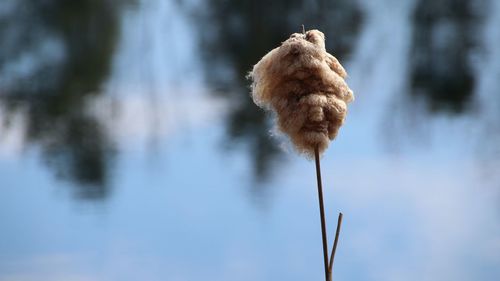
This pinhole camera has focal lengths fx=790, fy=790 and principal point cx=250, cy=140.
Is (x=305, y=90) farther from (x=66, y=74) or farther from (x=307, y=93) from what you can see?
(x=66, y=74)

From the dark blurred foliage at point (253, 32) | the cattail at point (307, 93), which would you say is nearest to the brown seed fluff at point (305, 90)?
the cattail at point (307, 93)

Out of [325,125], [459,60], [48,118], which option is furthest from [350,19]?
[325,125]

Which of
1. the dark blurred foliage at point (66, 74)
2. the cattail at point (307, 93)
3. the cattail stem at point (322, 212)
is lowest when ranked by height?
the cattail stem at point (322, 212)

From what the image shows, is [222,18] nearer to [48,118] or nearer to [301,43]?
[48,118]

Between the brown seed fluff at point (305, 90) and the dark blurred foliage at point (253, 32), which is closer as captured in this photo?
the brown seed fluff at point (305, 90)

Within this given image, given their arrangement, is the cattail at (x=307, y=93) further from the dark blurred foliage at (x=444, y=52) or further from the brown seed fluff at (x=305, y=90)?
the dark blurred foliage at (x=444, y=52)

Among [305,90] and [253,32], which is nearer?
[305,90]

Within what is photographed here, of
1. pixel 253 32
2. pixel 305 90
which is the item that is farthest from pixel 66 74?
pixel 305 90

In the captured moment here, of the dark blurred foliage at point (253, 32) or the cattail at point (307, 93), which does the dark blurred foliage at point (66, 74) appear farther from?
the cattail at point (307, 93)

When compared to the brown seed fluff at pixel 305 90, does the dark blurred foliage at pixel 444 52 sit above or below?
above
